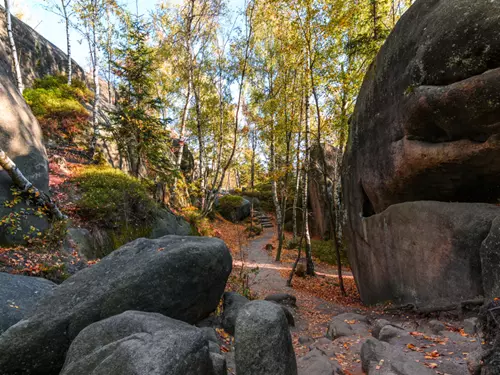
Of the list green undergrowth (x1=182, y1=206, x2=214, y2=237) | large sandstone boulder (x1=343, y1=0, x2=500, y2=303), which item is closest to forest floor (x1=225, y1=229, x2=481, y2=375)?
large sandstone boulder (x1=343, y1=0, x2=500, y2=303)

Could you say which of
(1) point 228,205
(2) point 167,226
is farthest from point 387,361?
(1) point 228,205

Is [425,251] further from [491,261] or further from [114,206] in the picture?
[114,206]

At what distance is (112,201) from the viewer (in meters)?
10.3

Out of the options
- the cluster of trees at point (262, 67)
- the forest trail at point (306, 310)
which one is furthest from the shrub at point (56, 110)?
the forest trail at point (306, 310)

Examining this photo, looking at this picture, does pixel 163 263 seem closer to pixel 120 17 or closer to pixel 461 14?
pixel 461 14

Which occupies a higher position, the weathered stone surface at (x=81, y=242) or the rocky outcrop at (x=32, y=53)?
the rocky outcrop at (x=32, y=53)

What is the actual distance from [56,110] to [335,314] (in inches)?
671

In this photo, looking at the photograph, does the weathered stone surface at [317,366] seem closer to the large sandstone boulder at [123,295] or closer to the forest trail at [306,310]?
the forest trail at [306,310]

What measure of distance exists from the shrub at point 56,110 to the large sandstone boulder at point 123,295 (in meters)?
12.1

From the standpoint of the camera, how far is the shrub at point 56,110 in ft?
46.1

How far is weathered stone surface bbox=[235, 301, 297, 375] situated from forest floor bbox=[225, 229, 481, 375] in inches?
39.3

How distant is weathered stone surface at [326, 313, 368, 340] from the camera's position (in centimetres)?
612

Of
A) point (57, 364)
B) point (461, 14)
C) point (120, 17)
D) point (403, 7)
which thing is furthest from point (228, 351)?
point (120, 17)

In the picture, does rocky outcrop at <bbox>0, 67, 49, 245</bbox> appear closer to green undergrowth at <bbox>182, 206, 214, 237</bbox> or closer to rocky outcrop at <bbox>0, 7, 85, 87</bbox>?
green undergrowth at <bbox>182, 206, 214, 237</bbox>
